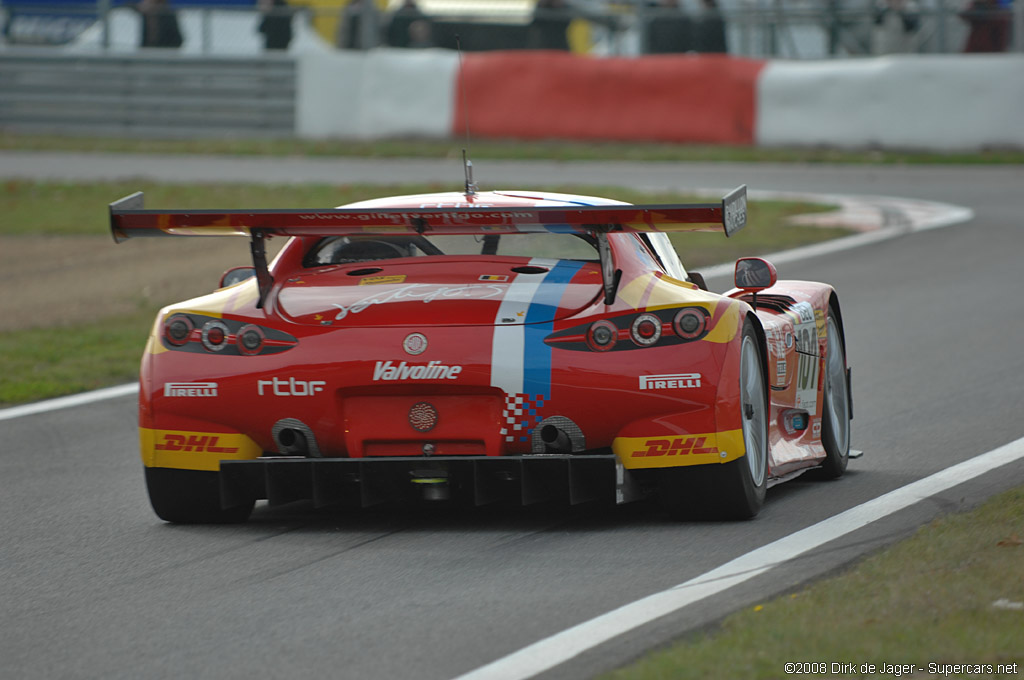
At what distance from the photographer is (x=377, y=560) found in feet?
18.0

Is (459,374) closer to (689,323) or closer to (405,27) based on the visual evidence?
(689,323)

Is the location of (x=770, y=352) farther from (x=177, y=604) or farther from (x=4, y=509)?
(x=4, y=509)

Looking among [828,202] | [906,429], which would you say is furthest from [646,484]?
[828,202]

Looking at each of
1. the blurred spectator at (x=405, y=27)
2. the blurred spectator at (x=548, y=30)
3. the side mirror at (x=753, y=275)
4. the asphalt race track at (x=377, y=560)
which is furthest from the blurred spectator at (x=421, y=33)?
the side mirror at (x=753, y=275)

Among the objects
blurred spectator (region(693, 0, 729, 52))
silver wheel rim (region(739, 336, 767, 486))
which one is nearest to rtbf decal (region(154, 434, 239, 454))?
silver wheel rim (region(739, 336, 767, 486))

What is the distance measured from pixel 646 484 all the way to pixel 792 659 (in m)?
1.82

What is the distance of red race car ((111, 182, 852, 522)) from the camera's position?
5.64 m

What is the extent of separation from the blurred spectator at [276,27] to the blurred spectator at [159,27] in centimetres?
140

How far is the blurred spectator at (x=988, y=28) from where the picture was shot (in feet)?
72.4

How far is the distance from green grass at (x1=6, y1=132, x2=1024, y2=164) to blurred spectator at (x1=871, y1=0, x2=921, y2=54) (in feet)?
5.87

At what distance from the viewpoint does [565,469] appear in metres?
5.62

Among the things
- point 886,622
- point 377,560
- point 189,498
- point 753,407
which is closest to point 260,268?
point 189,498

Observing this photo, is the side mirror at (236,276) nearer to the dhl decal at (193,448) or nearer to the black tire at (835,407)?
the dhl decal at (193,448)
